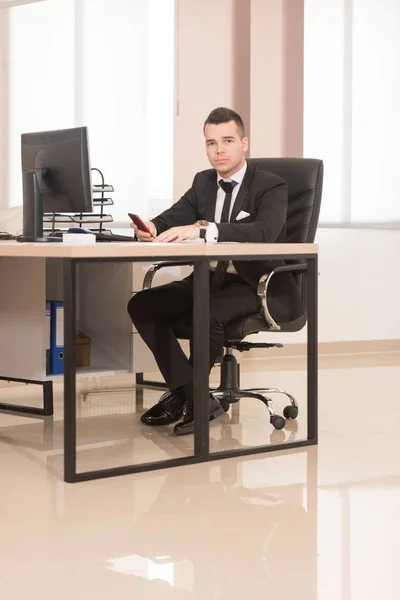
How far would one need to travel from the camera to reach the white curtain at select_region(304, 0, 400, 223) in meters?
6.85


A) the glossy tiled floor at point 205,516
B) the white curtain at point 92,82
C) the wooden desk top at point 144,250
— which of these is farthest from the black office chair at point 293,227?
the white curtain at point 92,82

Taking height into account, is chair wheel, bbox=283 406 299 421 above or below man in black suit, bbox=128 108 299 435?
below

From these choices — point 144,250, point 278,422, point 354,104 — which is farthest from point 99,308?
point 354,104

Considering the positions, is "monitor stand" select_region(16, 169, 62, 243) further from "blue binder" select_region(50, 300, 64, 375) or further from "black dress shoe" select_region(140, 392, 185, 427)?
"black dress shoe" select_region(140, 392, 185, 427)

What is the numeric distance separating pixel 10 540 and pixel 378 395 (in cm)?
302

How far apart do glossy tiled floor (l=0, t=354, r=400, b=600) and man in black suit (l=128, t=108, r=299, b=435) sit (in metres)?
0.27

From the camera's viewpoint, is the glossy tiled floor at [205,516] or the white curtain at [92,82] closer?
the glossy tiled floor at [205,516]

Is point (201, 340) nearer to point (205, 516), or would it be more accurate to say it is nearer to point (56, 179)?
point (205, 516)

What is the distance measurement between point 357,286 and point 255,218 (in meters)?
3.01

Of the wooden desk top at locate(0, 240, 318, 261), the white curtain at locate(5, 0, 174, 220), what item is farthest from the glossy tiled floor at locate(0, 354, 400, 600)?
the white curtain at locate(5, 0, 174, 220)

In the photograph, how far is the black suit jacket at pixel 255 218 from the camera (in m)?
4.03

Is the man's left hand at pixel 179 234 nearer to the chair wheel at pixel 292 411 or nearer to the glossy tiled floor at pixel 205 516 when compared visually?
the glossy tiled floor at pixel 205 516

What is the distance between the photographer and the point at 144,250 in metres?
3.47

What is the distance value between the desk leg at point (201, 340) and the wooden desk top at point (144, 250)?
0.08m
